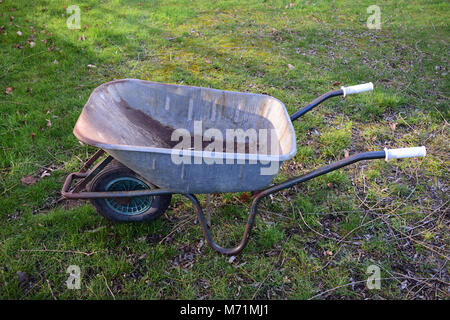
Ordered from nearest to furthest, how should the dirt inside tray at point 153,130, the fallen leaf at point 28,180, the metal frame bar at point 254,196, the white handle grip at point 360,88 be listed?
1. the metal frame bar at point 254,196
2. the white handle grip at point 360,88
3. the dirt inside tray at point 153,130
4. the fallen leaf at point 28,180

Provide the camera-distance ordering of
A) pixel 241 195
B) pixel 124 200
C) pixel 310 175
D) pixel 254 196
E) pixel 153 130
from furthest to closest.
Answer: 1. pixel 241 195
2. pixel 153 130
3. pixel 124 200
4. pixel 254 196
5. pixel 310 175

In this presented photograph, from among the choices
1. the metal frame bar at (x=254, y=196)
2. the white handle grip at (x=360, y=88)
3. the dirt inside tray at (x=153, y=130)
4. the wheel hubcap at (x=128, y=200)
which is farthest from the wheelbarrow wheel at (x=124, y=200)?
the white handle grip at (x=360, y=88)

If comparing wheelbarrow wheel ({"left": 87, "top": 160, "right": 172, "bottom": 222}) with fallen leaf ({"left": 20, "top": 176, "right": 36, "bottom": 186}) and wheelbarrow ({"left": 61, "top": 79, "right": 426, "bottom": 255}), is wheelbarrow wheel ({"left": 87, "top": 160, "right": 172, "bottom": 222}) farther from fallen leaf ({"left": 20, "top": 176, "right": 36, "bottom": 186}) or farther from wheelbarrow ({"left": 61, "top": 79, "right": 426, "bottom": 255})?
fallen leaf ({"left": 20, "top": 176, "right": 36, "bottom": 186})

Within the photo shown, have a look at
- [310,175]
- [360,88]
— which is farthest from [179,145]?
[360,88]

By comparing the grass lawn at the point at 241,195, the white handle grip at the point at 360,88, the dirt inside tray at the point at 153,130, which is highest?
the white handle grip at the point at 360,88

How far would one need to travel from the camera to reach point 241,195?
320 centimetres

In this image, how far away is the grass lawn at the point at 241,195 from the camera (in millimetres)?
2525

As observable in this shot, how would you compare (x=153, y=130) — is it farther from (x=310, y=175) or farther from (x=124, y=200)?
(x=310, y=175)

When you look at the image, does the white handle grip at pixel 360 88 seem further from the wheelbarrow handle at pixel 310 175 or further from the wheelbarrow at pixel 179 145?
the wheelbarrow handle at pixel 310 175

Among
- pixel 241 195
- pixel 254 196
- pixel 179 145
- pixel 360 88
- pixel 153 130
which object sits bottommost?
pixel 241 195

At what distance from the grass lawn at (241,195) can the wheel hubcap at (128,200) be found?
7.1 inches

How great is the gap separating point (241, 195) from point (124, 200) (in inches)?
47.0

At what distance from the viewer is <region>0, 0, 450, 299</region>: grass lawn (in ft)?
8.29
